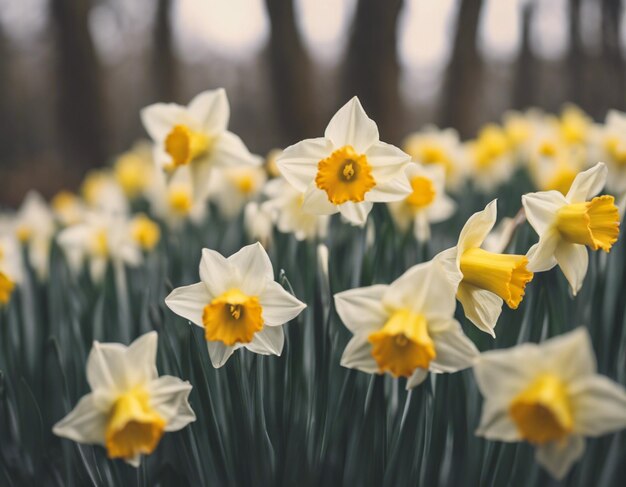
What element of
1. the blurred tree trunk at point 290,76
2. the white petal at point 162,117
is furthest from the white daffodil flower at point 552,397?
the blurred tree trunk at point 290,76

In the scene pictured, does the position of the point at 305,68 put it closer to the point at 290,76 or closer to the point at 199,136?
the point at 290,76

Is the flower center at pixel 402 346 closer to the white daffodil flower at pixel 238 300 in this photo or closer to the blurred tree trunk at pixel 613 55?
the white daffodil flower at pixel 238 300

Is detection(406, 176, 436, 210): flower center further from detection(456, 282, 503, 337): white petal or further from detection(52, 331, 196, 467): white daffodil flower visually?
detection(52, 331, 196, 467): white daffodil flower

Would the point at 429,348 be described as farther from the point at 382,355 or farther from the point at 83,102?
the point at 83,102

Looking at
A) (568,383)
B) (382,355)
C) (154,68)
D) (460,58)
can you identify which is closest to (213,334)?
(382,355)

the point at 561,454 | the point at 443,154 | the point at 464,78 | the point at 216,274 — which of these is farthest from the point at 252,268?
the point at 464,78

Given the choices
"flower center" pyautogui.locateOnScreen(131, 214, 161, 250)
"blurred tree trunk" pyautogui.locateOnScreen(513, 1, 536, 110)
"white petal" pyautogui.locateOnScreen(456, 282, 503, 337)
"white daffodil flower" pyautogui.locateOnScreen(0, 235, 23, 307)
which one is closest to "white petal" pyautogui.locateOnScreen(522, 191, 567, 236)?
"white petal" pyautogui.locateOnScreen(456, 282, 503, 337)
